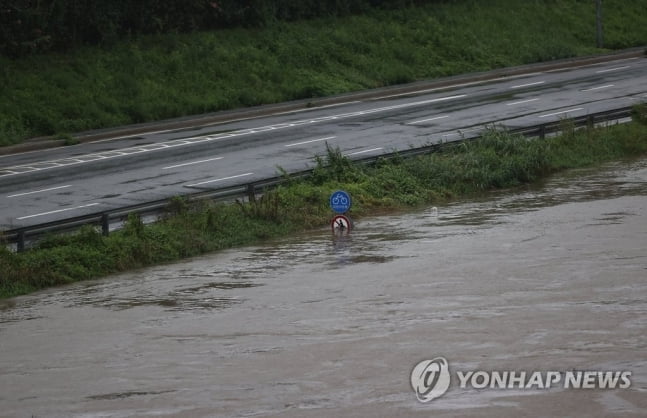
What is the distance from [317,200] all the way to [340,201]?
2320 mm

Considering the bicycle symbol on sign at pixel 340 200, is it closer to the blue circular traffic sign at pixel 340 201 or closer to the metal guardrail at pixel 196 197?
the blue circular traffic sign at pixel 340 201

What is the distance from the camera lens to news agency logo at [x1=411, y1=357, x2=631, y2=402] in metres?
14.3

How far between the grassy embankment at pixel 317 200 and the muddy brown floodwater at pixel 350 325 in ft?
2.10

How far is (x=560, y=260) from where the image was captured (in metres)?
21.5

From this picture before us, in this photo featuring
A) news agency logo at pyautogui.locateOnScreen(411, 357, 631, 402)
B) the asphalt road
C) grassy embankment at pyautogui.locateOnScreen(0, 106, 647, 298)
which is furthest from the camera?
the asphalt road

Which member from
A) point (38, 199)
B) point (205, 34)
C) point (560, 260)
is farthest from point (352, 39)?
point (560, 260)

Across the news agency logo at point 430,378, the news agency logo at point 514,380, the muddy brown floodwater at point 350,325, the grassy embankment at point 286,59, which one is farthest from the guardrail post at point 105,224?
the grassy embankment at point 286,59

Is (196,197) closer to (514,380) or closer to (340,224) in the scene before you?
(340,224)

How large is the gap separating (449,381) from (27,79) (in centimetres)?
2740

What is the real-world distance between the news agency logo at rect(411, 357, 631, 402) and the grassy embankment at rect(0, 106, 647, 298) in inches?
378

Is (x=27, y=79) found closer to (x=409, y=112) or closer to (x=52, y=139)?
(x=52, y=139)

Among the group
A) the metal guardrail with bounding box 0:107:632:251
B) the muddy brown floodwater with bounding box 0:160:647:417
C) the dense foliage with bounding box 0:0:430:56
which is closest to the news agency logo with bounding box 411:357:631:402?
the muddy brown floodwater with bounding box 0:160:647:417

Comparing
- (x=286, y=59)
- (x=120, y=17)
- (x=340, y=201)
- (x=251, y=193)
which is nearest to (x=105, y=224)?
(x=251, y=193)

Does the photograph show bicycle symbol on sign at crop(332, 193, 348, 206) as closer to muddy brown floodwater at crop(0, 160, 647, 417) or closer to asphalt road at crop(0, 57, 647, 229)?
muddy brown floodwater at crop(0, 160, 647, 417)
